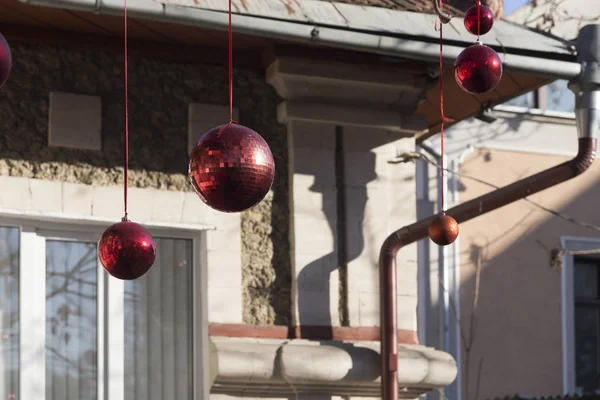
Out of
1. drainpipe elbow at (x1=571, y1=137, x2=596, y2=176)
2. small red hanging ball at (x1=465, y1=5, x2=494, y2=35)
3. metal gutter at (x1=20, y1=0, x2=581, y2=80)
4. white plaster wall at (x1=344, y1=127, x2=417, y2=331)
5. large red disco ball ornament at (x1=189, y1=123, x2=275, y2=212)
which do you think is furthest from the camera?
drainpipe elbow at (x1=571, y1=137, x2=596, y2=176)

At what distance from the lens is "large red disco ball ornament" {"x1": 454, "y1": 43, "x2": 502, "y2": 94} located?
6723 millimetres

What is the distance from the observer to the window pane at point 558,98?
16.3 metres

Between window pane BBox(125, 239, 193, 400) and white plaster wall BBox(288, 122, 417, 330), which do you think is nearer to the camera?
window pane BBox(125, 239, 193, 400)

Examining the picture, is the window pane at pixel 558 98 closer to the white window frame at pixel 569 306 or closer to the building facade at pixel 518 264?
the building facade at pixel 518 264

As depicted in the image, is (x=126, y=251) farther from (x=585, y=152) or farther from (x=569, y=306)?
(x=569, y=306)

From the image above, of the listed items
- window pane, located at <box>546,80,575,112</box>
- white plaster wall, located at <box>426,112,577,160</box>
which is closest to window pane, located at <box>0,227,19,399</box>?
white plaster wall, located at <box>426,112,577,160</box>

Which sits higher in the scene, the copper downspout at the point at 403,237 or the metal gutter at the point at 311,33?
the metal gutter at the point at 311,33

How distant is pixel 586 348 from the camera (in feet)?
53.6

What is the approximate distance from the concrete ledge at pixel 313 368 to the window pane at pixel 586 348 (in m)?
7.07

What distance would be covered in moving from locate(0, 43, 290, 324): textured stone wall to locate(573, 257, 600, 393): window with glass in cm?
780

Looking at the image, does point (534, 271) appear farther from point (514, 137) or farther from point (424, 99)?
point (424, 99)

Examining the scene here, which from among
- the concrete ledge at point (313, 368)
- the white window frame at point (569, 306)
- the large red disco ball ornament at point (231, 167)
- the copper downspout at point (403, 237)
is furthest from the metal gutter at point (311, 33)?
the white window frame at point (569, 306)

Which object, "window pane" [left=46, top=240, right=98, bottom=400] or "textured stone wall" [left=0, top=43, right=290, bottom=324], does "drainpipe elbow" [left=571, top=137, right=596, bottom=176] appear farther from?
"window pane" [left=46, top=240, right=98, bottom=400]

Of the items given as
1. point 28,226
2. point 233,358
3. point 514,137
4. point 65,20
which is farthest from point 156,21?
point 514,137
